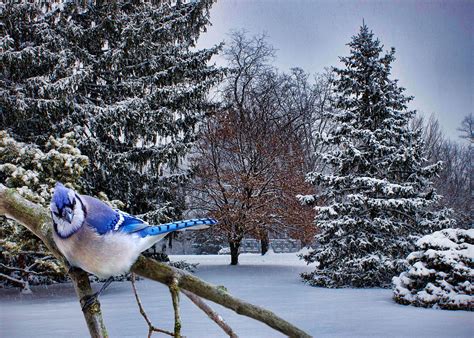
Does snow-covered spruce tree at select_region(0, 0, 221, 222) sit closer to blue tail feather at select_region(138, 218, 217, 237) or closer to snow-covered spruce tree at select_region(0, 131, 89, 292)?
snow-covered spruce tree at select_region(0, 131, 89, 292)

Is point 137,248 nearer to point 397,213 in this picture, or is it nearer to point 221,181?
point 397,213

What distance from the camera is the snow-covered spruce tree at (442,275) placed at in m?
3.63

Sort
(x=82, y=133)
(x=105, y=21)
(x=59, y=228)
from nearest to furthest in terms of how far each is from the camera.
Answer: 1. (x=59, y=228)
2. (x=82, y=133)
3. (x=105, y=21)

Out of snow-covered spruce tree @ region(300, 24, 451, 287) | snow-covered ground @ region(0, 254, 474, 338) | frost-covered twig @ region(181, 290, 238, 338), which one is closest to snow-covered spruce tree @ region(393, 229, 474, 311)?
snow-covered ground @ region(0, 254, 474, 338)

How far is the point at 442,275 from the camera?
12.3ft

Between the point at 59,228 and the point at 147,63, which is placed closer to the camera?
the point at 59,228

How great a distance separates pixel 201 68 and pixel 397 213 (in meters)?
2.75

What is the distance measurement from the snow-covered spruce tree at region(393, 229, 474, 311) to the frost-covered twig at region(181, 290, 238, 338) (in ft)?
11.2

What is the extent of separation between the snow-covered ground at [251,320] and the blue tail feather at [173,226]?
1868 mm

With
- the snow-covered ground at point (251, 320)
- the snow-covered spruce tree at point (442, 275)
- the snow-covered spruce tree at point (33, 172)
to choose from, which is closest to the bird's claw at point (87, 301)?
the snow-covered ground at point (251, 320)

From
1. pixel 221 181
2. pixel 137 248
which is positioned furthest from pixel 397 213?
pixel 137 248

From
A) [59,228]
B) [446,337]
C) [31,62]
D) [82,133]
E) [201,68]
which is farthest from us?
[201,68]

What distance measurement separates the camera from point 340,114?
5.29 m

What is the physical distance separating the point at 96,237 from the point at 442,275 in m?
3.62
